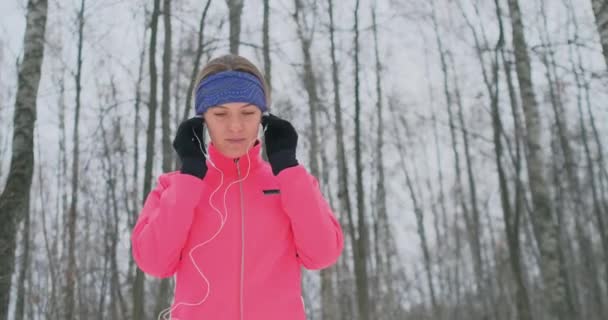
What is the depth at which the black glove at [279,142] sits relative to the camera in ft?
5.15

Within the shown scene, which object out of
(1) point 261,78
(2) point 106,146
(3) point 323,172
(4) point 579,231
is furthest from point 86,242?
(1) point 261,78

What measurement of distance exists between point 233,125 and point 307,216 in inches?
14.3

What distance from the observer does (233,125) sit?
1.58 metres

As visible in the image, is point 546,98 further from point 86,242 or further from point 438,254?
point 86,242

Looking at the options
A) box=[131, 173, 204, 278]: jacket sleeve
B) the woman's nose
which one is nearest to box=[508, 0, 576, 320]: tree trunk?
the woman's nose

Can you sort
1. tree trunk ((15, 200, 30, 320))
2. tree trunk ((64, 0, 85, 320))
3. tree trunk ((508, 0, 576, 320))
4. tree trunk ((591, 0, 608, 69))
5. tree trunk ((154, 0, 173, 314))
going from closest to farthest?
1. tree trunk ((591, 0, 608, 69))
2. tree trunk ((508, 0, 576, 320))
3. tree trunk ((154, 0, 173, 314))
4. tree trunk ((64, 0, 85, 320))
5. tree trunk ((15, 200, 30, 320))

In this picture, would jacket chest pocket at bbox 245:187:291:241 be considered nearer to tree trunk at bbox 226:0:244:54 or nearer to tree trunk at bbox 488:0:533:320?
tree trunk at bbox 488:0:533:320

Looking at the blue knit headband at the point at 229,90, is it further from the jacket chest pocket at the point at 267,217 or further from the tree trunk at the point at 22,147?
the tree trunk at the point at 22,147

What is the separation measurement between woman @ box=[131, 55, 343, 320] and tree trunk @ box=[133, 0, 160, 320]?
669cm

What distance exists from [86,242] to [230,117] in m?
22.0

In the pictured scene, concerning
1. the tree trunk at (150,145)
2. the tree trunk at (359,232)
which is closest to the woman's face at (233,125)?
the tree trunk at (150,145)

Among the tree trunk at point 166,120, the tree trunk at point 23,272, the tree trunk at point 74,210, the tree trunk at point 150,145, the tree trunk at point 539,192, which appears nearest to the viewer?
the tree trunk at point 150,145

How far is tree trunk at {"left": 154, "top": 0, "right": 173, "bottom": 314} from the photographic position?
28.1ft


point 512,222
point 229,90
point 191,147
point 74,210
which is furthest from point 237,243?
point 74,210
